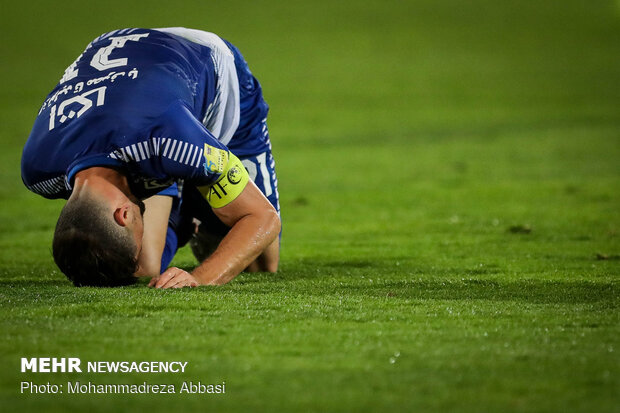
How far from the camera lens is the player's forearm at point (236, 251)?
4.49 metres

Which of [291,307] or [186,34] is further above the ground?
[186,34]

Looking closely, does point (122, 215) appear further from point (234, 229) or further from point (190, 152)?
point (234, 229)

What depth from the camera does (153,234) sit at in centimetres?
517

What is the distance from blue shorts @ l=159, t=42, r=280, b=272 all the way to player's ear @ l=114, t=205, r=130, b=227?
1.26 metres

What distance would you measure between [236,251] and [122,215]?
0.68m

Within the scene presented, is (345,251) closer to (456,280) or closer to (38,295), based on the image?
(456,280)

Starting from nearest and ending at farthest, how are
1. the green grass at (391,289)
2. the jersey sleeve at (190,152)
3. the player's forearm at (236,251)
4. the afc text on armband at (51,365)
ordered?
the green grass at (391,289)
the afc text on armband at (51,365)
the jersey sleeve at (190,152)
the player's forearm at (236,251)

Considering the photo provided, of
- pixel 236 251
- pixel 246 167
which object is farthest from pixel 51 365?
pixel 246 167

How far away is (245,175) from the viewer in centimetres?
461

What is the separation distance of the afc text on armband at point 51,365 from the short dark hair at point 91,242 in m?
0.92

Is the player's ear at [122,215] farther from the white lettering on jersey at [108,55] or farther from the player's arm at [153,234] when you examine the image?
the player's arm at [153,234]

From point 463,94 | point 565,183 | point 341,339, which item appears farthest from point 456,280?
point 463,94

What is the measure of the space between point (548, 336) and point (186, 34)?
9.18 feet

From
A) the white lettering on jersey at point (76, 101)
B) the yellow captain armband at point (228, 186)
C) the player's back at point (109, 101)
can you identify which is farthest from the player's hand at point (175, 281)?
the white lettering on jersey at point (76, 101)
